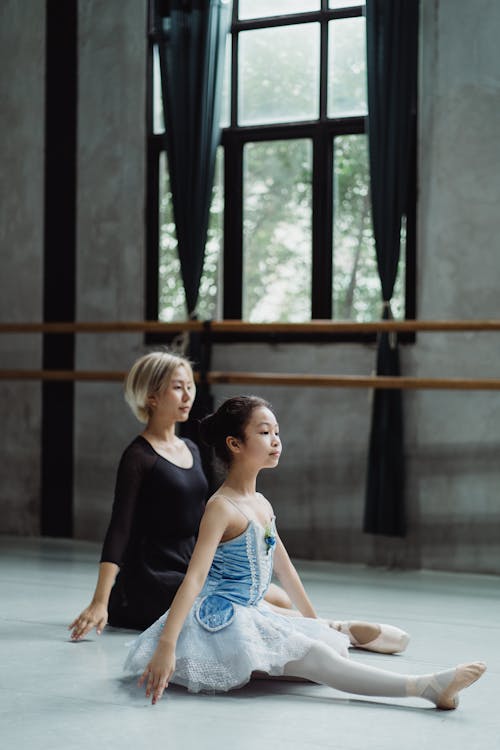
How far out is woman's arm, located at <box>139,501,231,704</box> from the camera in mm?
2361

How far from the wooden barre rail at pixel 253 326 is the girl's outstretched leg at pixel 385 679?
2.36m

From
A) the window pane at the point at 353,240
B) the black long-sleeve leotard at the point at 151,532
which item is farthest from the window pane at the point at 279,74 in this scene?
the black long-sleeve leotard at the point at 151,532

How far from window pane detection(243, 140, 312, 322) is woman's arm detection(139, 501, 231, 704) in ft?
8.80

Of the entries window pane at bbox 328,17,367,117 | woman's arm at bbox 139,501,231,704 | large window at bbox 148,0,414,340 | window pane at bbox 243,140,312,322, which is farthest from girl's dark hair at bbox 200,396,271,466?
window pane at bbox 328,17,367,117

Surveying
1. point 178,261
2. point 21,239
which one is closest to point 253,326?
point 178,261

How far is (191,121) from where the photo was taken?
5270 mm

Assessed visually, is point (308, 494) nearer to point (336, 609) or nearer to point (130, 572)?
point (336, 609)

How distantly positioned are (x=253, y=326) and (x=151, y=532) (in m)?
1.85

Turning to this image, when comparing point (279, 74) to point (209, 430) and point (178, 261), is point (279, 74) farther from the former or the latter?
point (209, 430)

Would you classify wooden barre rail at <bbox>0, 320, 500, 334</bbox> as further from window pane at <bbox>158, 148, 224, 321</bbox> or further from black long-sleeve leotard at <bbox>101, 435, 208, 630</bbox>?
black long-sleeve leotard at <bbox>101, 435, 208, 630</bbox>

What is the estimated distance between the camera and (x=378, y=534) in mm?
4848

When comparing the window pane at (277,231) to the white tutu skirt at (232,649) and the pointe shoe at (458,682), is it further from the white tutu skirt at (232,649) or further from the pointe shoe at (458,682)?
the pointe shoe at (458,682)

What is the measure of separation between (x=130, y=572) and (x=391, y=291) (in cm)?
207

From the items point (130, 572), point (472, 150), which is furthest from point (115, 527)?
point (472, 150)
